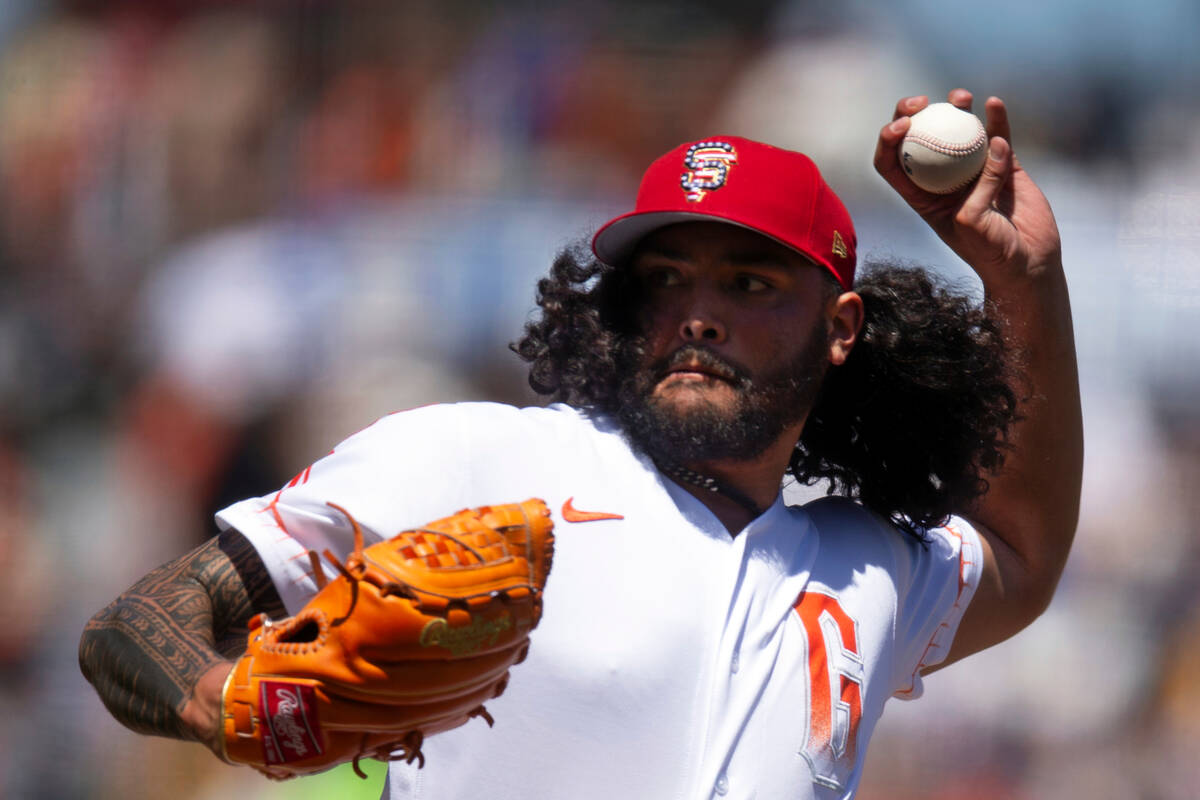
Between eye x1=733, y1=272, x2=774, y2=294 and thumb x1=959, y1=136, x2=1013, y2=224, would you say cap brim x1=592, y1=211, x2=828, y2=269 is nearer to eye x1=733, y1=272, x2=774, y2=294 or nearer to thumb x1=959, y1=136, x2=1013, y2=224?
eye x1=733, y1=272, x2=774, y2=294

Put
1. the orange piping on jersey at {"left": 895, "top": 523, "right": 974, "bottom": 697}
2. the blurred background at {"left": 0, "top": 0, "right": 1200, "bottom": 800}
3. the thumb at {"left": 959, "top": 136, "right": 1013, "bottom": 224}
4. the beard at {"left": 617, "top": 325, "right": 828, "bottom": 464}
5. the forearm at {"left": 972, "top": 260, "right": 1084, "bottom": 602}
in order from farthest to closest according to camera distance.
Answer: the blurred background at {"left": 0, "top": 0, "right": 1200, "bottom": 800}, the forearm at {"left": 972, "top": 260, "right": 1084, "bottom": 602}, the thumb at {"left": 959, "top": 136, "right": 1013, "bottom": 224}, the orange piping on jersey at {"left": 895, "top": 523, "right": 974, "bottom": 697}, the beard at {"left": 617, "top": 325, "right": 828, "bottom": 464}

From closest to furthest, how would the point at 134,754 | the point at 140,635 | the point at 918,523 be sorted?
the point at 140,635
the point at 918,523
the point at 134,754

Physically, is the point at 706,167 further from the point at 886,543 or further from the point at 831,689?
the point at 831,689

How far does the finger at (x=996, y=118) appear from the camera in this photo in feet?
7.64

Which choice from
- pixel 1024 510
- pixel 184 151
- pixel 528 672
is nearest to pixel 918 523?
pixel 1024 510

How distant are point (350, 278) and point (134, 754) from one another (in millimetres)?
1641

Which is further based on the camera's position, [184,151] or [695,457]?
[184,151]

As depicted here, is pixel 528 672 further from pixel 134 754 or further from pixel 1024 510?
pixel 134 754

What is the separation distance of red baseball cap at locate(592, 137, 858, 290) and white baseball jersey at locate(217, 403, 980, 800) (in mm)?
400

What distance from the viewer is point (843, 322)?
7.54 ft

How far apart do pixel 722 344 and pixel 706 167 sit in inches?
13.1

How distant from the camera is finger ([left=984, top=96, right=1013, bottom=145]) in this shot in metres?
2.33

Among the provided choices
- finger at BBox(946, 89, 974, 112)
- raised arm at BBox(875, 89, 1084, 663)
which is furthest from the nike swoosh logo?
finger at BBox(946, 89, 974, 112)

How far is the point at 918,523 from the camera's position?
89.9 inches
